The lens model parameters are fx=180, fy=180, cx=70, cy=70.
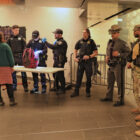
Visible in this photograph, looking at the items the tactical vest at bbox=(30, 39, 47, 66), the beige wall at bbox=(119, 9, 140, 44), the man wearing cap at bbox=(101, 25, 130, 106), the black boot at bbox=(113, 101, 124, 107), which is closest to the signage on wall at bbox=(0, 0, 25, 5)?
the tactical vest at bbox=(30, 39, 47, 66)

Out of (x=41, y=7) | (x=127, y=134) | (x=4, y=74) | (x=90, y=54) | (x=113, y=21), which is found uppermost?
(x=41, y=7)

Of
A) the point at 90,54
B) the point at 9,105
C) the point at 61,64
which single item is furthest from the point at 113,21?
the point at 9,105

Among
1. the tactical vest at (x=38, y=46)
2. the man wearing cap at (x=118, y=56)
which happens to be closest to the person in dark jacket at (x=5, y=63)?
the tactical vest at (x=38, y=46)

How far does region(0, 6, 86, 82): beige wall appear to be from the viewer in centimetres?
619

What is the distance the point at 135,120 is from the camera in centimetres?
302

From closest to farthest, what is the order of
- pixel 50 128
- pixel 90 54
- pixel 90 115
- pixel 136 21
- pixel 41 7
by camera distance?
pixel 50 128 → pixel 90 115 → pixel 90 54 → pixel 41 7 → pixel 136 21

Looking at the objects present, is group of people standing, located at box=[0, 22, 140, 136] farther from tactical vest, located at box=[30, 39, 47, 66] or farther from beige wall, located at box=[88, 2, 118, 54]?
beige wall, located at box=[88, 2, 118, 54]

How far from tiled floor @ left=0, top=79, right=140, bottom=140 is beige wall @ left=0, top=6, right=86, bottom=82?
2535mm

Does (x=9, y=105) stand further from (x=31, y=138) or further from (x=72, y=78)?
(x=72, y=78)

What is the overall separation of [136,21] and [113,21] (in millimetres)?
2039

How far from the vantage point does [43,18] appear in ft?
20.4

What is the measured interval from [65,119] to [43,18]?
4.19 m

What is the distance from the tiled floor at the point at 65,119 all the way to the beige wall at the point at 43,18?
8.32 feet

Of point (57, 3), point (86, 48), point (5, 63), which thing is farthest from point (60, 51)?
point (57, 3)
